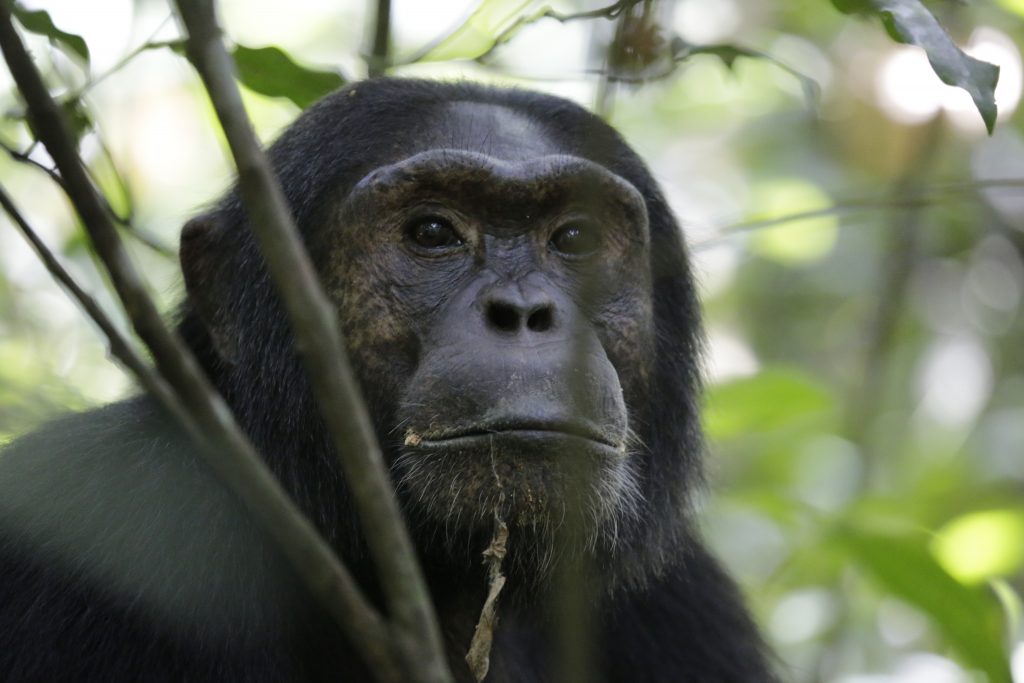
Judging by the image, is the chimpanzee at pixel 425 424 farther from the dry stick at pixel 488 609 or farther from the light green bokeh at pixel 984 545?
the light green bokeh at pixel 984 545

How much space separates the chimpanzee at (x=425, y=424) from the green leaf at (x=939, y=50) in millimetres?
1248

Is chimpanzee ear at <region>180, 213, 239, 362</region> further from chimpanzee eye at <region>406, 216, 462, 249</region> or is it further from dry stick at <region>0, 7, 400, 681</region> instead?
dry stick at <region>0, 7, 400, 681</region>

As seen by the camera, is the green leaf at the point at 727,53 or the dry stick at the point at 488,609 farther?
the green leaf at the point at 727,53

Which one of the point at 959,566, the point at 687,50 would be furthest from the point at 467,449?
the point at 959,566

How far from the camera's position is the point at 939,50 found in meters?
3.31

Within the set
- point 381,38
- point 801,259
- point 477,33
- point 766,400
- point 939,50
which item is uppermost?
point 939,50

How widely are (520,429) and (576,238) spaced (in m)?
1.15

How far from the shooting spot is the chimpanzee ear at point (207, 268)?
4.72m

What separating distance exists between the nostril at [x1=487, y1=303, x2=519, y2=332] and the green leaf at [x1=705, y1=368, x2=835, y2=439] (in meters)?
2.37

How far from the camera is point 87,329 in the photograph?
938cm

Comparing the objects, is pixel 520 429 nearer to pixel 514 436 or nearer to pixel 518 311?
pixel 514 436

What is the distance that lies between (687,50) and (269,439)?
189cm

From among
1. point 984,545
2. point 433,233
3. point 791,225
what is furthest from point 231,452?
point 791,225

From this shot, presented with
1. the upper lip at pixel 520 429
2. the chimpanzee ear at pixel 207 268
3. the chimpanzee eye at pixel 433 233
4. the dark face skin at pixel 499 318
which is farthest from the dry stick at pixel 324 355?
the chimpanzee ear at pixel 207 268
